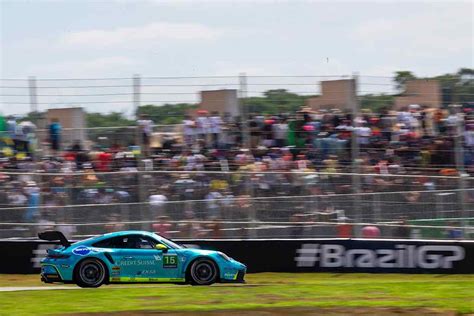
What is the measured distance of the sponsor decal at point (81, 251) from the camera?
15.6m

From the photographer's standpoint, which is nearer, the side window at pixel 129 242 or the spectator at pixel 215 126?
the side window at pixel 129 242

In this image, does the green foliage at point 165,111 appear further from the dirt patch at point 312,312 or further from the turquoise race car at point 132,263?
the dirt patch at point 312,312

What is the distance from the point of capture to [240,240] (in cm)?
1994

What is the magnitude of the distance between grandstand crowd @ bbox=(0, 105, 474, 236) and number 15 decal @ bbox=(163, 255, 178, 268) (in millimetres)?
4169

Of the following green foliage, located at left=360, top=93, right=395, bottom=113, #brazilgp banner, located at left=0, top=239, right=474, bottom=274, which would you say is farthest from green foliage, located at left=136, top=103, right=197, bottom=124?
green foliage, located at left=360, top=93, right=395, bottom=113

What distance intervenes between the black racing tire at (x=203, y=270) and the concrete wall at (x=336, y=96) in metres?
6.69

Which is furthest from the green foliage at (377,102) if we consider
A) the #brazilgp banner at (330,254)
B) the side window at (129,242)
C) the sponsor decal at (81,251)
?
the sponsor decal at (81,251)

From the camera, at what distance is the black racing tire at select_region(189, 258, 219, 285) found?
15828mm

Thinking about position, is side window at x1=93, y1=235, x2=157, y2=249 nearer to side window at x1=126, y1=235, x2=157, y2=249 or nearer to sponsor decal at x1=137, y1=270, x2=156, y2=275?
side window at x1=126, y1=235, x2=157, y2=249

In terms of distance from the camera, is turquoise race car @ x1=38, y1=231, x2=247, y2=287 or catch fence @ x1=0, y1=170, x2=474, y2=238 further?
catch fence @ x1=0, y1=170, x2=474, y2=238

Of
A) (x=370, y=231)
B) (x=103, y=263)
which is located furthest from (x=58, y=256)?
(x=370, y=231)

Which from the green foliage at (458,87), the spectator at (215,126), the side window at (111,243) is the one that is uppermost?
the green foliage at (458,87)

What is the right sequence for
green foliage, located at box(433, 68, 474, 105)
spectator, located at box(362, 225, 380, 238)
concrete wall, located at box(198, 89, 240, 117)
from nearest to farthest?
spectator, located at box(362, 225, 380, 238), green foliage, located at box(433, 68, 474, 105), concrete wall, located at box(198, 89, 240, 117)

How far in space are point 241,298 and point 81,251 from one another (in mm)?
4322
